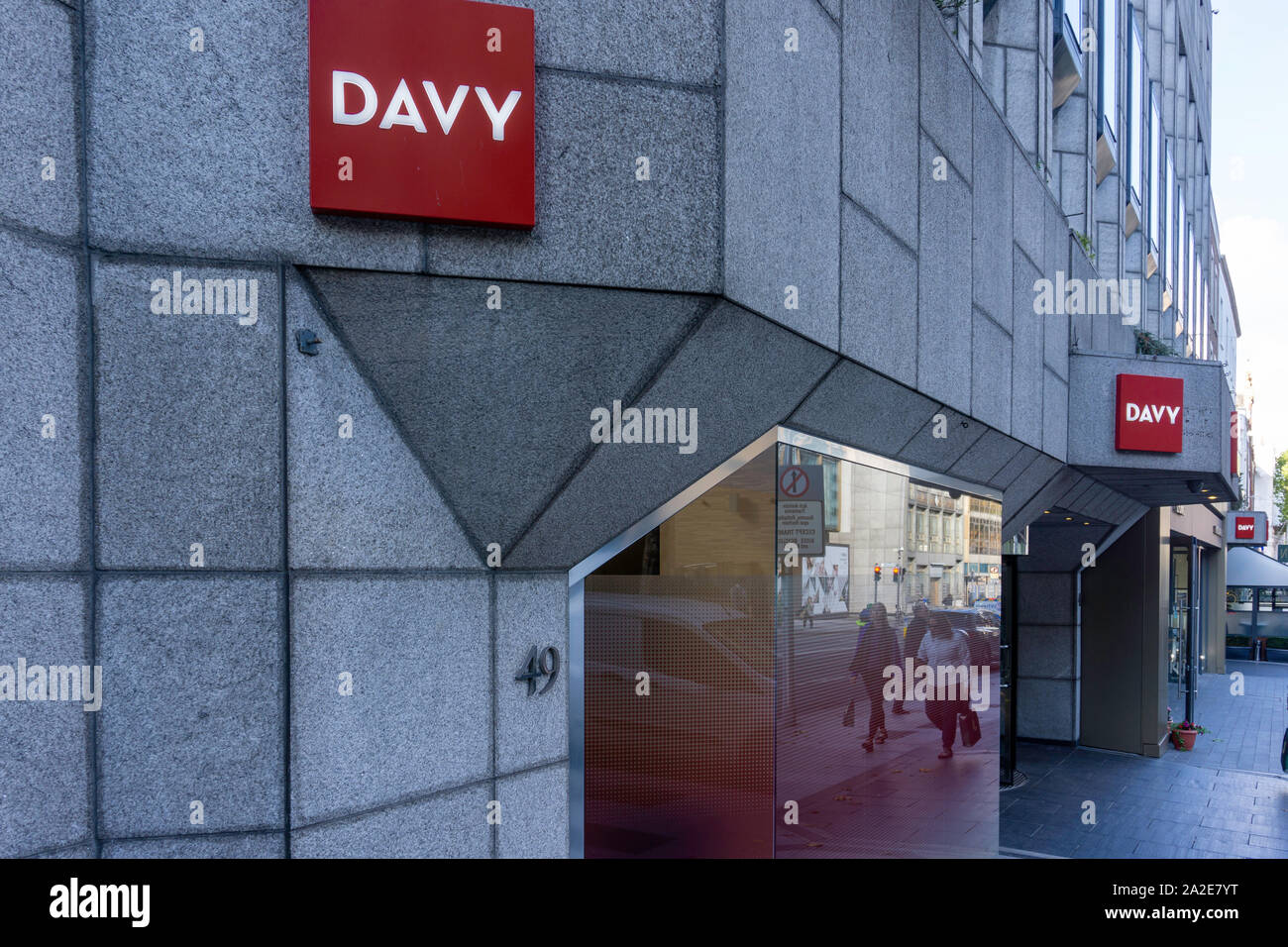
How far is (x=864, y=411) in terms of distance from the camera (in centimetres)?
666

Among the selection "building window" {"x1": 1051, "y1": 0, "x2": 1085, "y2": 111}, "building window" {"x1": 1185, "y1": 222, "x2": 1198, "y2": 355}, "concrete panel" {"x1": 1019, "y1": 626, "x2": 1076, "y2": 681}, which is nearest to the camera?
"building window" {"x1": 1051, "y1": 0, "x2": 1085, "y2": 111}

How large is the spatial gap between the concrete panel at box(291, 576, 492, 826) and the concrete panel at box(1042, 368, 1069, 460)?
824 cm

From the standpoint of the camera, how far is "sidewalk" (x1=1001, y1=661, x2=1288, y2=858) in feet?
35.9

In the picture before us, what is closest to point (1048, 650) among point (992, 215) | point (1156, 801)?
point (1156, 801)

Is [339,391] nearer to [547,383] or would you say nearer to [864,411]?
[547,383]

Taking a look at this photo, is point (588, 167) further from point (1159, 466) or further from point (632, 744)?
point (1159, 466)

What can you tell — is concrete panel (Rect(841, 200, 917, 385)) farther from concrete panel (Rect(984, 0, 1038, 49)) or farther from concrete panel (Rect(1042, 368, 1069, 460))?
concrete panel (Rect(984, 0, 1038, 49))

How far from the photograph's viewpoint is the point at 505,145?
4227 mm

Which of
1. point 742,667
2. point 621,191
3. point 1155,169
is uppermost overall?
point 1155,169

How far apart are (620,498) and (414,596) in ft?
4.05

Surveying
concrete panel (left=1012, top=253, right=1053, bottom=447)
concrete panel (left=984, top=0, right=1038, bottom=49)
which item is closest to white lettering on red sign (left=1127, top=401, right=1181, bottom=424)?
concrete panel (left=1012, top=253, right=1053, bottom=447)

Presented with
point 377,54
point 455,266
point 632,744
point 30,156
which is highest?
point 377,54

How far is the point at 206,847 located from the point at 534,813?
1.64 meters
